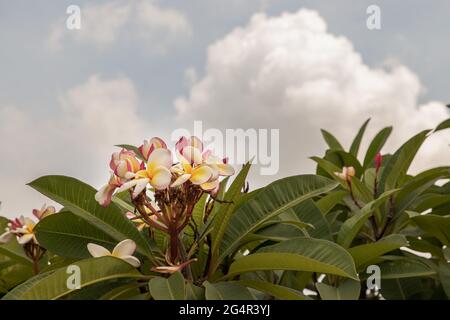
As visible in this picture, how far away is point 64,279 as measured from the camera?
1.18 m

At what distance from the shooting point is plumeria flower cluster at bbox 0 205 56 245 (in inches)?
68.3

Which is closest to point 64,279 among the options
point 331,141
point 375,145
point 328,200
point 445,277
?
point 328,200

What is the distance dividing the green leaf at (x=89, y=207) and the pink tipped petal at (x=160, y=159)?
0.20 meters

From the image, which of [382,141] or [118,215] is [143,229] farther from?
[382,141]

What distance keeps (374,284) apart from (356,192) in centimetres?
44

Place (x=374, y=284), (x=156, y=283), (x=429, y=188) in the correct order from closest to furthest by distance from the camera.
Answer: (x=156, y=283) < (x=374, y=284) < (x=429, y=188)

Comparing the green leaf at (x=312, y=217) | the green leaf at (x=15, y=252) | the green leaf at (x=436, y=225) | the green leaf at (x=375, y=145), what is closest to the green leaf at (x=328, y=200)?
the green leaf at (x=312, y=217)

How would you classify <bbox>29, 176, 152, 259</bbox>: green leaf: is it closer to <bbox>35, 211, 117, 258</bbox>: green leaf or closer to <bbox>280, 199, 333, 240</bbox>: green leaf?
<bbox>35, 211, 117, 258</bbox>: green leaf

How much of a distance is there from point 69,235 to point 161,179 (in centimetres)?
37

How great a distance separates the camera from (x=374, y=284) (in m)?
1.68

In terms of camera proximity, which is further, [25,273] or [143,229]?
[25,273]
